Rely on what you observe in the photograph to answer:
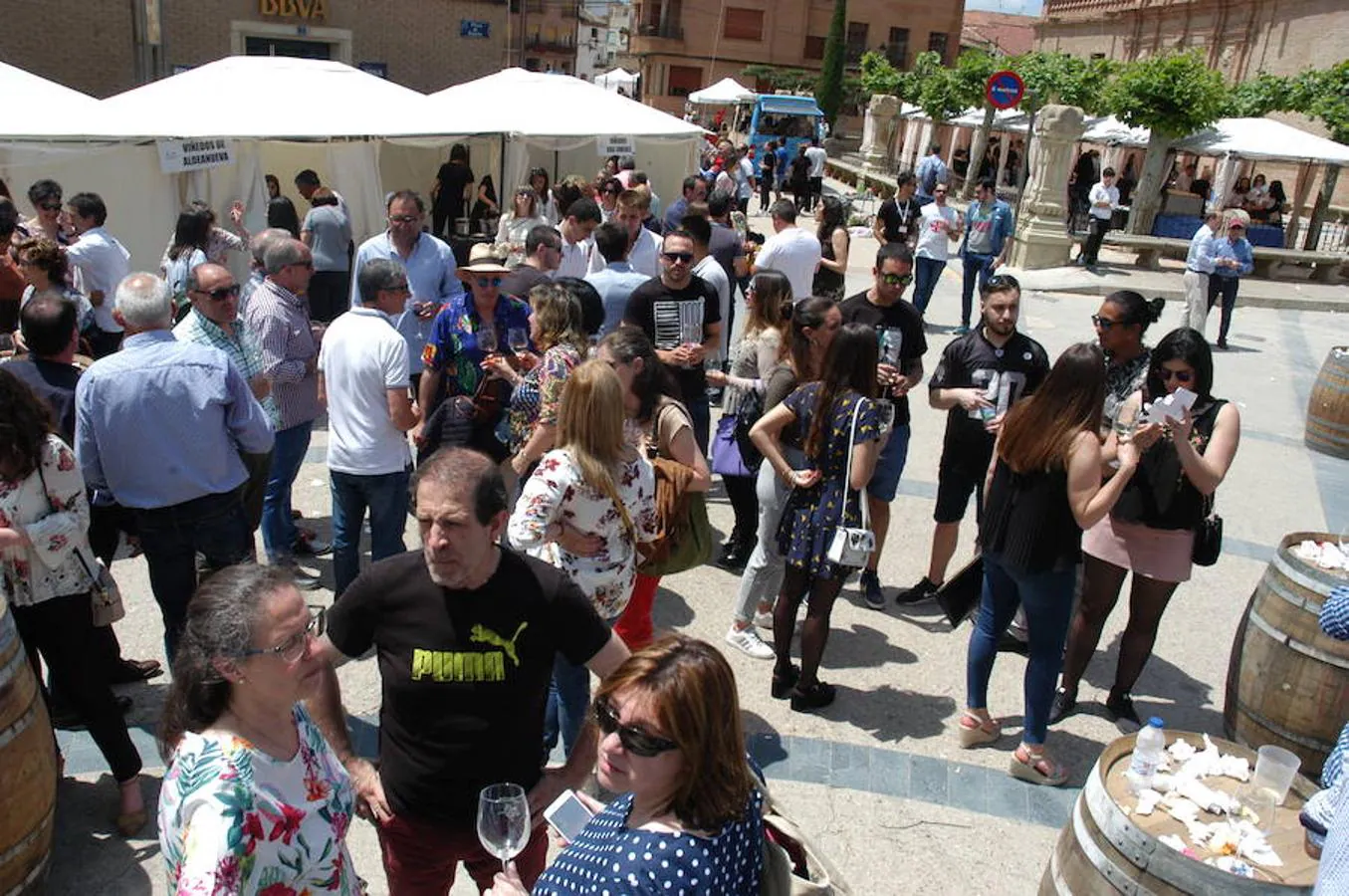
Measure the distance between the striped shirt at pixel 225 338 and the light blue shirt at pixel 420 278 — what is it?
67.4 inches

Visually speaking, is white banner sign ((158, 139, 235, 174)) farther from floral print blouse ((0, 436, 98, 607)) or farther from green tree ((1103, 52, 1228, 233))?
green tree ((1103, 52, 1228, 233))

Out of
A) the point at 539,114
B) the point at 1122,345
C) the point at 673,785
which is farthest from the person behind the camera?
the point at 539,114

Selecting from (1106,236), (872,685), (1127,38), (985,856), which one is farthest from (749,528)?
(1127,38)

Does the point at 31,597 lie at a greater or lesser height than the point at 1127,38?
lesser

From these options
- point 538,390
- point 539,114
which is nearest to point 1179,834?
point 538,390

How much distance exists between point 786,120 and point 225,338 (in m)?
32.8

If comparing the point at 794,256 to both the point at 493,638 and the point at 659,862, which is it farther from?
the point at 659,862

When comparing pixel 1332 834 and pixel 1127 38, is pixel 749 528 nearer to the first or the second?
pixel 1332 834

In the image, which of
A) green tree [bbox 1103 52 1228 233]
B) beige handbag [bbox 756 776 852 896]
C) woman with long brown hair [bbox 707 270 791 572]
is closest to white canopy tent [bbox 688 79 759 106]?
green tree [bbox 1103 52 1228 233]

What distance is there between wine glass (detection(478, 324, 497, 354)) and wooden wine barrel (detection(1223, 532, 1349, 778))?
353 cm

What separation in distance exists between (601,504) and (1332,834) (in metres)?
2.15

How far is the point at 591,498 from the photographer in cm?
327

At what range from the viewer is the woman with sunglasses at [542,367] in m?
4.13

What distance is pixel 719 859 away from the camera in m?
1.83
